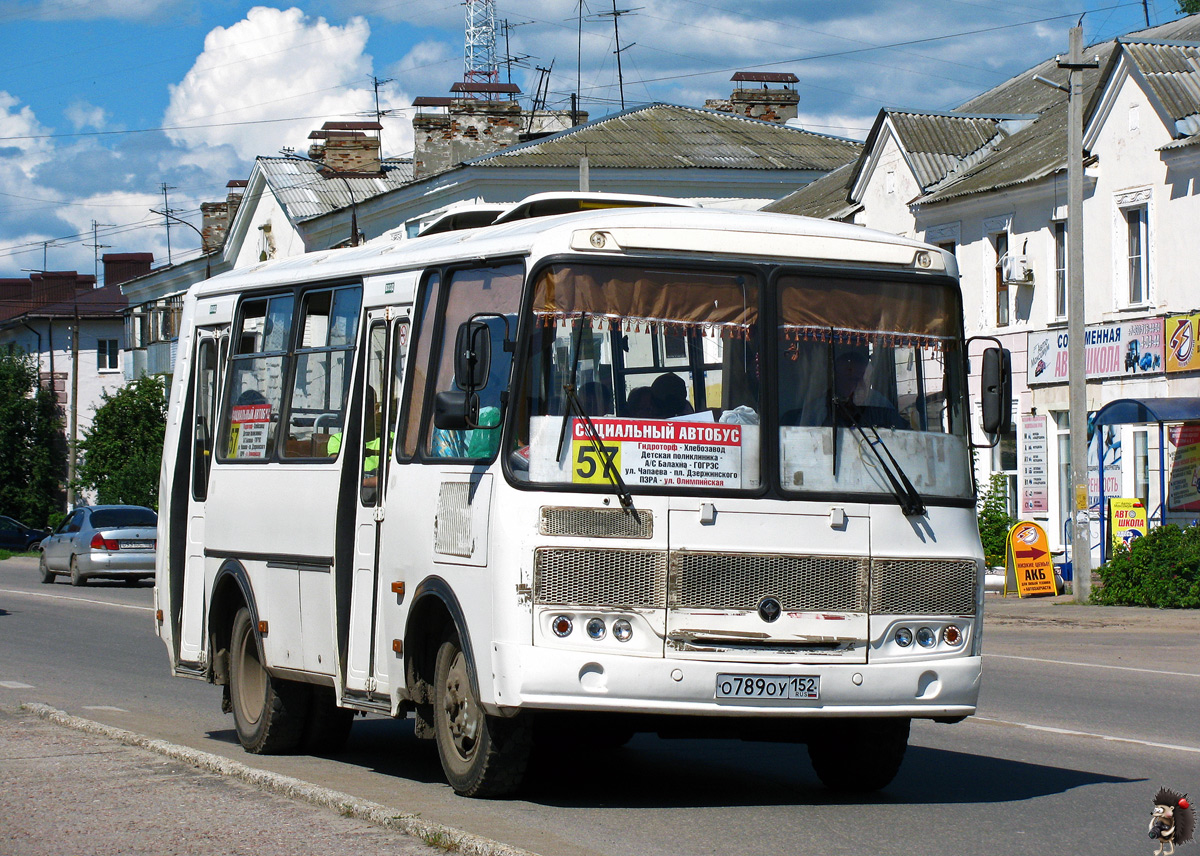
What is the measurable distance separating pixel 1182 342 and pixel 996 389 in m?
20.9

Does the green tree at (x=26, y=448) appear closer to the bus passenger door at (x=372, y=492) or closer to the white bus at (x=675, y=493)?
the bus passenger door at (x=372, y=492)

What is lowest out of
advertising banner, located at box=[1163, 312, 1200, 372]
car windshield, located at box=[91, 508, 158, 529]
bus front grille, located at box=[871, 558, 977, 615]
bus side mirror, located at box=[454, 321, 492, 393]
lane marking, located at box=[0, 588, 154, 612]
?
lane marking, located at box=[0, 588, 154, 612]

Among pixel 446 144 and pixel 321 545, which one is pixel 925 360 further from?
pixel 446 144

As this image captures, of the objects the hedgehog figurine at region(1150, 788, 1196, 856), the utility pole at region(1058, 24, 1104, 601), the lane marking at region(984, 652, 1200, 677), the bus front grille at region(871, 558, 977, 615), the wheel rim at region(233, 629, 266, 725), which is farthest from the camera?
the utility pole at region(1058, 24, 1104, 601)

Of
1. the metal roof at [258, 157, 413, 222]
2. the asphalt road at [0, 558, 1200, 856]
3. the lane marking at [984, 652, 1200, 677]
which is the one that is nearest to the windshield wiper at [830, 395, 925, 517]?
the asphalt road at [0, 558, 1200, 856]

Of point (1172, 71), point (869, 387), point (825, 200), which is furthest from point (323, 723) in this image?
point (825, 200)

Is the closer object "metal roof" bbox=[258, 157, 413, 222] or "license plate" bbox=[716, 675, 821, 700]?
"license plate" bbox=[716, 675, 821, 700]

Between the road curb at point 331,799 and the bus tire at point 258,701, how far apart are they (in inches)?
32.9

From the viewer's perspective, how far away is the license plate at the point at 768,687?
799cm

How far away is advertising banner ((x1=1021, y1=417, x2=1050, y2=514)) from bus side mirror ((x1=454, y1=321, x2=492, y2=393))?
25606mm

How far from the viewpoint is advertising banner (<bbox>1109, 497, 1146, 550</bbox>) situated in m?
28.1

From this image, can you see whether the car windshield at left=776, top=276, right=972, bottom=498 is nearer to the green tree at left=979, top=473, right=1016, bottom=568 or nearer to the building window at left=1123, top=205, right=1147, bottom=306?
the building window at left=1123, top=205, right=1147, bottom=306

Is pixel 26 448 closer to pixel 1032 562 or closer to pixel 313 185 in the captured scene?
pixel 313 185

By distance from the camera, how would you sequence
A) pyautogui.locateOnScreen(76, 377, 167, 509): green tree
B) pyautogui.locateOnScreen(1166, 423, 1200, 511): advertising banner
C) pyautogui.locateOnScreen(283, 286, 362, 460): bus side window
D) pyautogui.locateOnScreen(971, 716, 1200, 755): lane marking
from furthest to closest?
pyautogui.locateOnScreen(76, 377, 167, 509): green tree → pyautogui.locateOnScreen(1166, 423, 1200, 511): advertising banner → pyautogui.locateOnScreen(971, 716, 1200, 755): lane marking → pyautogui.locateOnScreen(283, 286, 362, 460): bus side window
